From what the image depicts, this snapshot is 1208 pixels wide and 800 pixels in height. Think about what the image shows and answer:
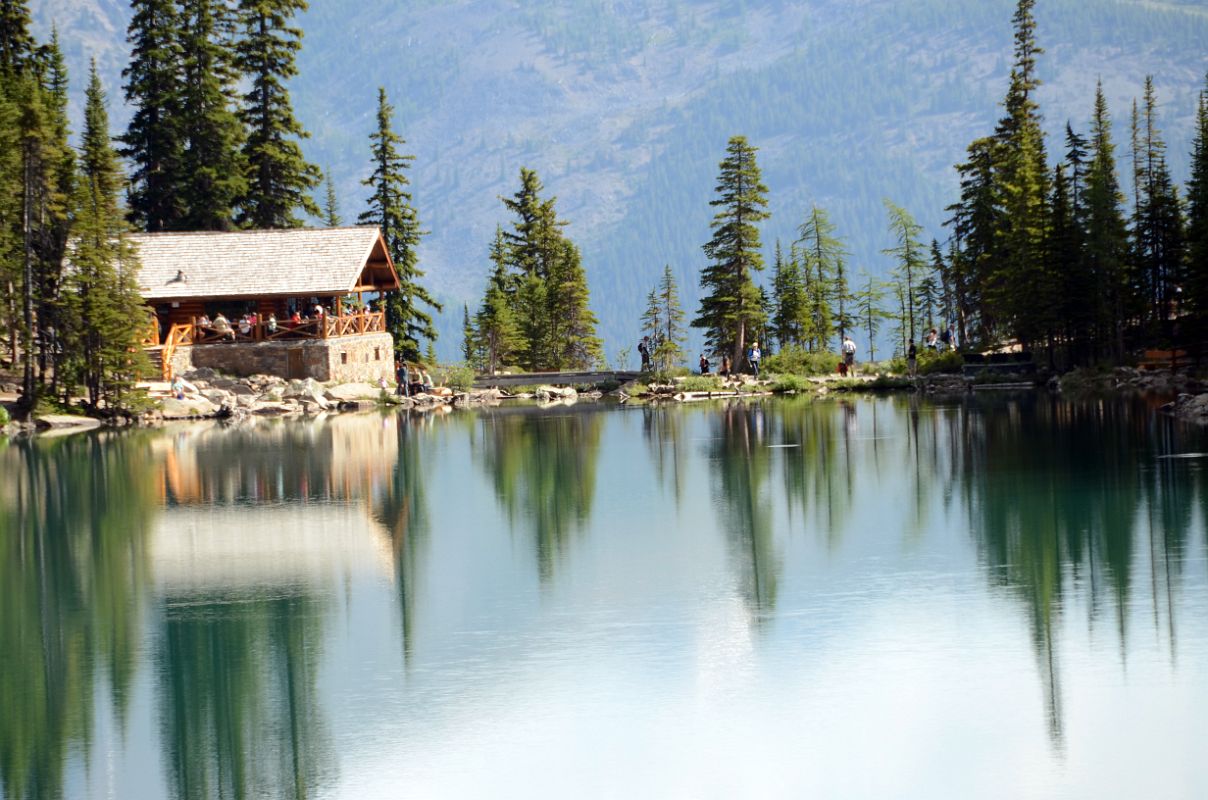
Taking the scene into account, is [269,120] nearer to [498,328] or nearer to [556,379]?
[498,328]

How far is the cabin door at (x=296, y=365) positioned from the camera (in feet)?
196

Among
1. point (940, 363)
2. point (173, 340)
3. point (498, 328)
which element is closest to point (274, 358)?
point (173, 340)

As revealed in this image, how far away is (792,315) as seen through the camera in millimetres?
75938

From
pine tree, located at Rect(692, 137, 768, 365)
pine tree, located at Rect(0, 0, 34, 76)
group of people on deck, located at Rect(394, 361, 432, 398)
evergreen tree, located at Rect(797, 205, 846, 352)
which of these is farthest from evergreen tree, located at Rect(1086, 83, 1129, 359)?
pine tree, located at Rect(0, 0, 34, 76)

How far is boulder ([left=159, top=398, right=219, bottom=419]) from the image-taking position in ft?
175

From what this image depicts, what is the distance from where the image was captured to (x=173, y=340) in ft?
190

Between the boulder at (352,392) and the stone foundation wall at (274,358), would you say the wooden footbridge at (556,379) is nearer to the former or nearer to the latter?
the boulder at (352,392)

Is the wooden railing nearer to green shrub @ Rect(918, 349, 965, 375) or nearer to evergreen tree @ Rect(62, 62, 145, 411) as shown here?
evergreen tree @ Rect(62, 62, 145, 411)


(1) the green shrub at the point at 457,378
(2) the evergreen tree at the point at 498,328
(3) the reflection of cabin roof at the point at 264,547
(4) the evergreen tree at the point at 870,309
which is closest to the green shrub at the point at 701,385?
(1) the green shrub at the point at 457,378

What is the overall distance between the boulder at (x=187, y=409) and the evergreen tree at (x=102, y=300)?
6.67 ft

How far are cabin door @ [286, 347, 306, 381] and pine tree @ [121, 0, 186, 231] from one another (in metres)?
12.9

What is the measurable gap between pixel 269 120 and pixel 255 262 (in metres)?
10.1

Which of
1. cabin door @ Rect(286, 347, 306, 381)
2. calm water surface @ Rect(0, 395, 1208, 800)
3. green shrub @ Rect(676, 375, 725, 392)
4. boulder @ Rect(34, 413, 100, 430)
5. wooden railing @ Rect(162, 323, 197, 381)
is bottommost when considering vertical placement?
calm water surface @ Rect(0, 395, 1208, 800)

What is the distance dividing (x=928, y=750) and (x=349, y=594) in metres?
8.84
